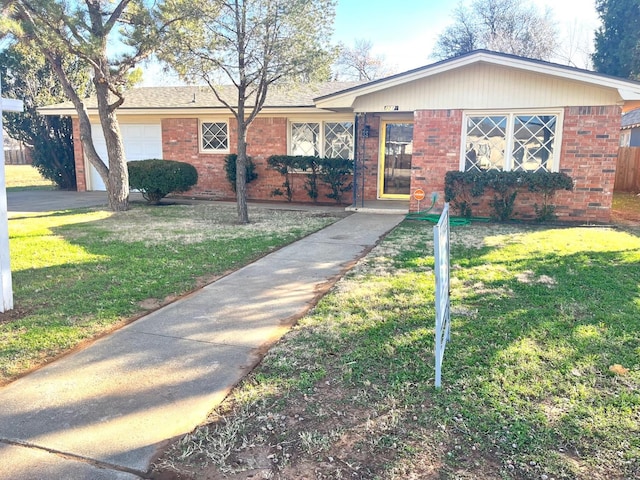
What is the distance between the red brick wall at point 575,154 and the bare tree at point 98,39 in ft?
20.8

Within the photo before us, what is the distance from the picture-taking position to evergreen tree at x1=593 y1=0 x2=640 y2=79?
1936cm

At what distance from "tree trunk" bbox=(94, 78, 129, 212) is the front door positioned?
698 centimetres

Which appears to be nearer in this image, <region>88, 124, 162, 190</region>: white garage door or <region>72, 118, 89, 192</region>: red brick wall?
<region>88, 124, 162, 190</region>: white garage door

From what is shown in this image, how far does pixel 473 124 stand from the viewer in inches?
435

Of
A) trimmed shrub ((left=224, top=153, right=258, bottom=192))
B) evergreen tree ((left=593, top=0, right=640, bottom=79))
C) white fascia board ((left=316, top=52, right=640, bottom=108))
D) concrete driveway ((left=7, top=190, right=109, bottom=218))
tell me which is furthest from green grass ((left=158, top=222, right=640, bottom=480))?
evergreen tree ((left=593, top=0, right=640, bottom=79))

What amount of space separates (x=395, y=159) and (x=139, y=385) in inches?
463

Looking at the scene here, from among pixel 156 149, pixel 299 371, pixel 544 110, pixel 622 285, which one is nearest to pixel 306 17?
pixel 544 110

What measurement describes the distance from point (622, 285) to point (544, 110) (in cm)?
605

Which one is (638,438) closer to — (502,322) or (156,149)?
(502,322)

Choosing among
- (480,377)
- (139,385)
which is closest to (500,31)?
(480,377)

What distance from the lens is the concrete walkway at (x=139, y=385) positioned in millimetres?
2518

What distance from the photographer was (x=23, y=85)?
18766 millimetres

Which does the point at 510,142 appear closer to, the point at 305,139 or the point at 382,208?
the point at 382,208

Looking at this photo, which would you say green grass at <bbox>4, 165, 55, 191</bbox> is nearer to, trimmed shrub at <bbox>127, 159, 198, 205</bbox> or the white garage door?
the white garage door
